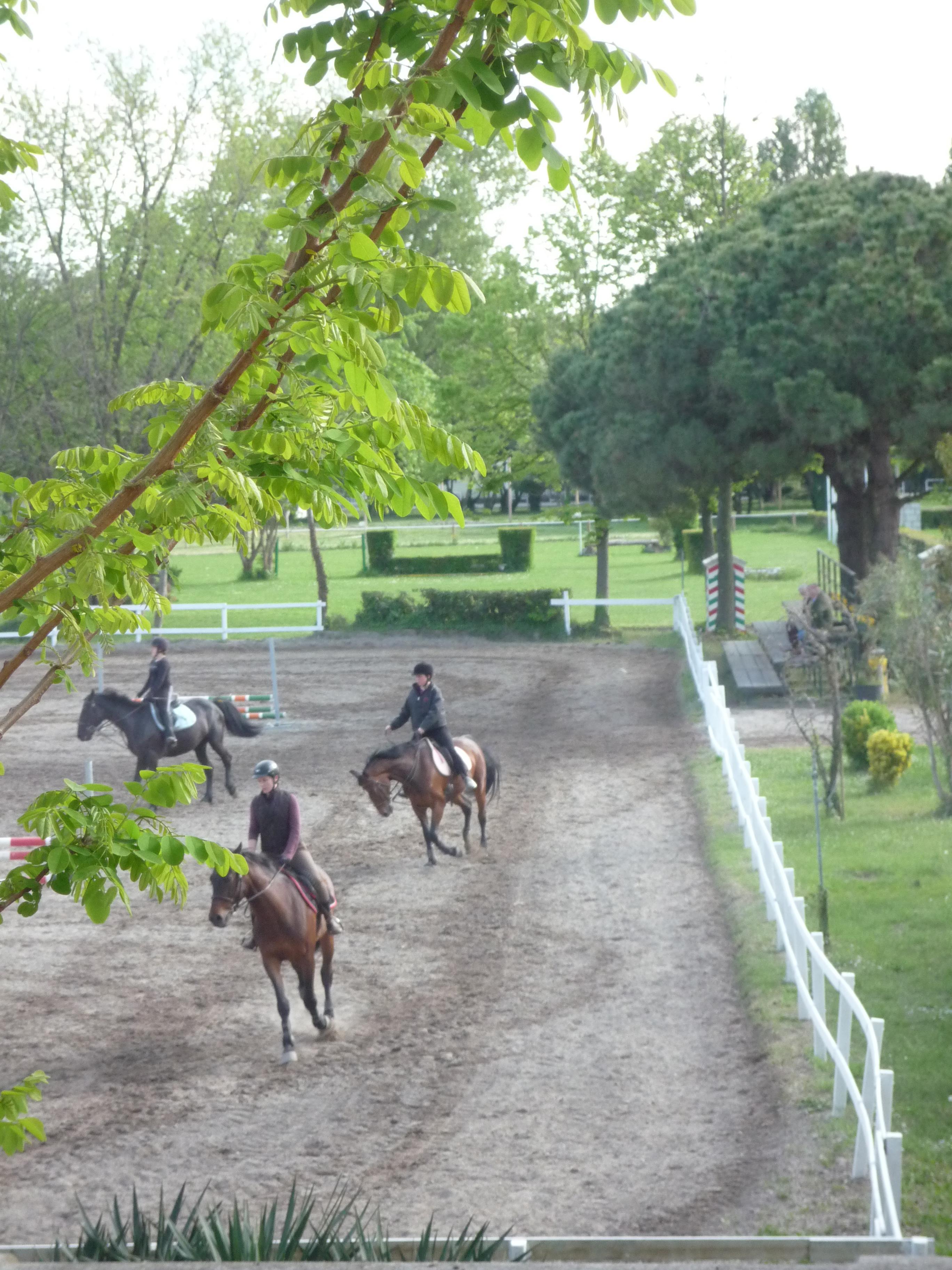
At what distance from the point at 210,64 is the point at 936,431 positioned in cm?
1879

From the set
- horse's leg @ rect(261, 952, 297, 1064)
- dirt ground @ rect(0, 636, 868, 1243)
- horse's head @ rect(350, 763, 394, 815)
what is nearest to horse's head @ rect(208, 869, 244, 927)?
horse's leg @ rect(261, 952, 297, 1064)

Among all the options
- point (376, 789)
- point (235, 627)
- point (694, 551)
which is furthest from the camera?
point (694, 551)

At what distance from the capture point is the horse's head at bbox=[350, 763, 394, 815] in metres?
14.4

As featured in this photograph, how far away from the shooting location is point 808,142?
77.7 meters

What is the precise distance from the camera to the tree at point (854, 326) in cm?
2367

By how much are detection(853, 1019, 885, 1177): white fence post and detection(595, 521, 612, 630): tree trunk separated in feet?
80.6

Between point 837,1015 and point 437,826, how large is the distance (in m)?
6.01

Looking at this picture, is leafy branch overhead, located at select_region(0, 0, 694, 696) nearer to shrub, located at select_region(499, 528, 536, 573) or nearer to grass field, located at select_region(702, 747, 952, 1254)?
grass field, located at select_region(702, 747, 952, 1254)

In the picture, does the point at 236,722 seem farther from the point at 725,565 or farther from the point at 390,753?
the point at 725,565

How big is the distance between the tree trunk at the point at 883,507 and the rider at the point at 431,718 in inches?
519

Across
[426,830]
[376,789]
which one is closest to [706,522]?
[426,830]

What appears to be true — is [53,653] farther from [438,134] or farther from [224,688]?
[224,688]

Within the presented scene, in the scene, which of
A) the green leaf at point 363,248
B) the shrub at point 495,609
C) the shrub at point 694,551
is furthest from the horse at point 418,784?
the shrub at point 694,551

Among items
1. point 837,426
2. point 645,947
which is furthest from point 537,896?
point 837,426
